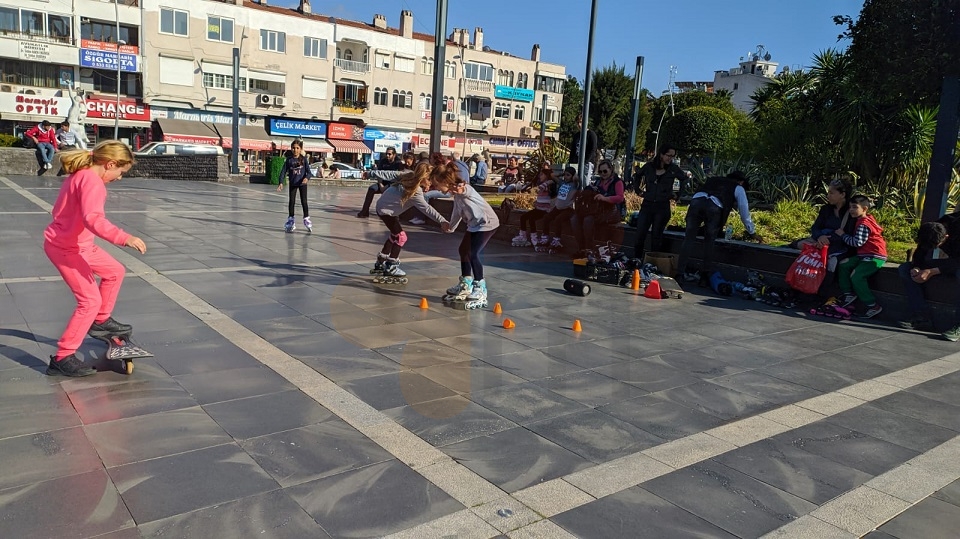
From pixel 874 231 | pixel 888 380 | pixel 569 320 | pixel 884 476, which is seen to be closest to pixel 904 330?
pixel 874 231

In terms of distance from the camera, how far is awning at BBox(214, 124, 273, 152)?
51812mm

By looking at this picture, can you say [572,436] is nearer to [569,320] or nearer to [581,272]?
[569,320]

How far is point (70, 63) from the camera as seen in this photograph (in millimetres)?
46125

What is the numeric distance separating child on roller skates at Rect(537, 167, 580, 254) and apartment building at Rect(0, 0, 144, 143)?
3867 cm

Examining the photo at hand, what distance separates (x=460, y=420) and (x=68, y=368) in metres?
2.79

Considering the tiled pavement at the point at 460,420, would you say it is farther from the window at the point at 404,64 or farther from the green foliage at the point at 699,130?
the window at the point at 404,64

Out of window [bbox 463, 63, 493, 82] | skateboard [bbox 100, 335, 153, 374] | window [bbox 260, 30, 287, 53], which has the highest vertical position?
window [bbox 463, 63, 493, 82]

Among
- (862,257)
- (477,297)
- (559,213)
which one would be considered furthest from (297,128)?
(862,257)

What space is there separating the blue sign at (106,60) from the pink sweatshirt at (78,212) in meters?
48.7

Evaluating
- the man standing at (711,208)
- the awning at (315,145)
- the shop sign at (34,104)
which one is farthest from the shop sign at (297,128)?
the man standing at (711,208)

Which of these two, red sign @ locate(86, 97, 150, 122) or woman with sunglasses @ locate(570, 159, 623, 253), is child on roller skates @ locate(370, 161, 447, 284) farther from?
red sign @ locate(86, 97, 150, 122)

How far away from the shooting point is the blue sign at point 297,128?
5550 centimetres

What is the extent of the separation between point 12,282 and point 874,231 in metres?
9.86

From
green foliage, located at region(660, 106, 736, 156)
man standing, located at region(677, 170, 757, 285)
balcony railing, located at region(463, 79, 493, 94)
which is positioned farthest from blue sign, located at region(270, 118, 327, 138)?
man standing, located at region(677, 170, 757, 285)
